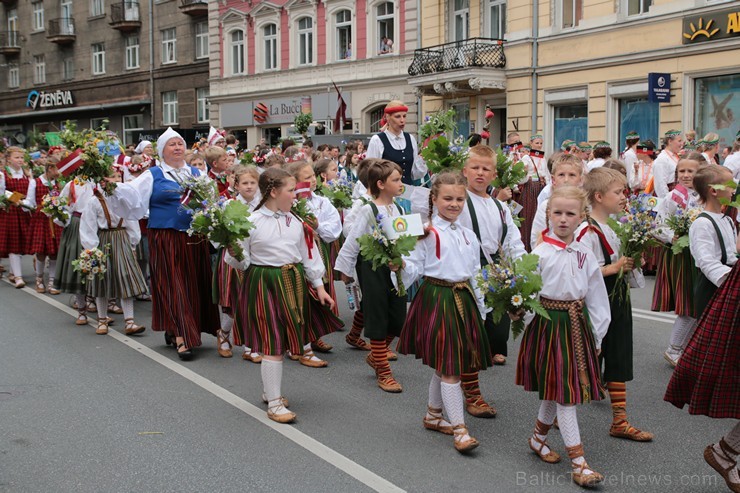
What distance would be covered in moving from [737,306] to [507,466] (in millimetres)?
1628

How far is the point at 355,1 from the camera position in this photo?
31859 millimetres

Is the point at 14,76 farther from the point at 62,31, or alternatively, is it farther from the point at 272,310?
the point at 272,310

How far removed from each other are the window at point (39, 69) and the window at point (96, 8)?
674 cm

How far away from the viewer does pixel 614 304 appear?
5555mm

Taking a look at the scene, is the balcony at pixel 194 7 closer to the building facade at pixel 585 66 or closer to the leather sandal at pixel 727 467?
the building facade at pixel 585 66

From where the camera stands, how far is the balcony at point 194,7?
4006 centimetres

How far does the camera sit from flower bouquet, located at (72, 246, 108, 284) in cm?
924

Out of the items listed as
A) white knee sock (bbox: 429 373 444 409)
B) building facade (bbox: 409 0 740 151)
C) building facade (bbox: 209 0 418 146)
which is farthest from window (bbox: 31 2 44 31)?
white knee sock (bbox: 429 373 444 409)

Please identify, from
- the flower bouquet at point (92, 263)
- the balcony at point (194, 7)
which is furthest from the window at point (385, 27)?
the flower bouquet at point (92, 263)

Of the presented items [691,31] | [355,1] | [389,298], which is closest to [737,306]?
[389,298]

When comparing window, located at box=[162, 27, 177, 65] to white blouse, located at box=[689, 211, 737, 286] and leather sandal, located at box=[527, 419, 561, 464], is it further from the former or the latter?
leather sandal, located at box=[527, 419, 561, 464]

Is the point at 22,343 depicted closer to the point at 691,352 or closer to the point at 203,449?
the point at 203,449

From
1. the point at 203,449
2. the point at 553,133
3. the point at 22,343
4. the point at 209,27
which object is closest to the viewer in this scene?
the point at 203,449

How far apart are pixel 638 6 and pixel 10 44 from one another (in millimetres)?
46877
